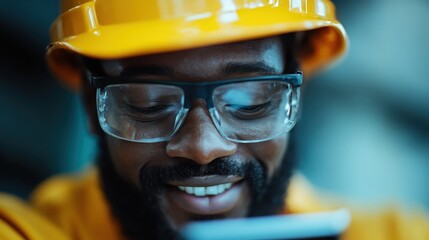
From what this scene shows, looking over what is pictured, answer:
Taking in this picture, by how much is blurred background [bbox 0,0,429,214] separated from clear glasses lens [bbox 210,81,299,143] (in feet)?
3.36

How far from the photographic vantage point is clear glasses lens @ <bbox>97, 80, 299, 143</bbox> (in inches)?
43.4

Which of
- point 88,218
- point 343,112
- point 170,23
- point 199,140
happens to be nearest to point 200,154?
point 199,140

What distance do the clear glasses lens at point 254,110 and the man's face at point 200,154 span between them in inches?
0.8

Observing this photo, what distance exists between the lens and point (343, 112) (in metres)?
2.49

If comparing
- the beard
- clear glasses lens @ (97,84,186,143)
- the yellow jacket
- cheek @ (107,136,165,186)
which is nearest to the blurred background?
the yellow jacket

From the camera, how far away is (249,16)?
1.04 metres

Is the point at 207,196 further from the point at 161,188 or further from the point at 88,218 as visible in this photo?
the point at 88,218

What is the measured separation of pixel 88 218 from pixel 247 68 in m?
0.58

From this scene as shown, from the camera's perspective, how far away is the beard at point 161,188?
1131 mm

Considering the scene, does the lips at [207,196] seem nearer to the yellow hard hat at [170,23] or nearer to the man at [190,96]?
the man at [190,96]

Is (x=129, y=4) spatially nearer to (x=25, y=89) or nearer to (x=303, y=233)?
(x=303, y=233)

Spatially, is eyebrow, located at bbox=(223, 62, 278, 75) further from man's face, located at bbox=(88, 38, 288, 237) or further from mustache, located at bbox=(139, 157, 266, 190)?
mustache, located at bbox=(139, 157, 266, 190)

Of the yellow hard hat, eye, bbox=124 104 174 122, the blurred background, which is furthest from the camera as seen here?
the blurred background

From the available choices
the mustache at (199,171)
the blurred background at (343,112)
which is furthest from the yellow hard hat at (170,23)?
the blurred background at (343,112)
